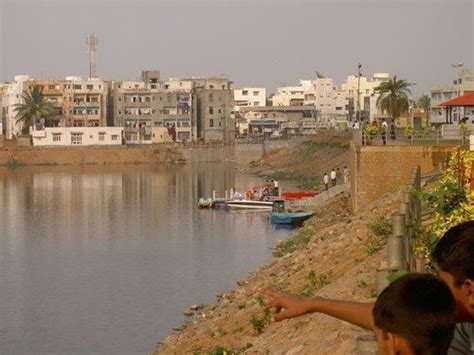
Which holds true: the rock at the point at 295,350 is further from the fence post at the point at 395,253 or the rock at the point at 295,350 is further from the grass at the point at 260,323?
the grass at the point at 260,323

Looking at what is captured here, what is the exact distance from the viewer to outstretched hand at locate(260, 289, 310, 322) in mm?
3863

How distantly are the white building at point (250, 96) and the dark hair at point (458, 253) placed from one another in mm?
134787

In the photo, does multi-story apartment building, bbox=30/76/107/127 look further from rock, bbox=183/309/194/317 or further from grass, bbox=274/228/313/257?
rock, bbox=183/309/194/317

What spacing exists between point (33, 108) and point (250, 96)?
41.0 m

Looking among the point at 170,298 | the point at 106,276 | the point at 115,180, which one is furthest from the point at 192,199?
the point at 170,298

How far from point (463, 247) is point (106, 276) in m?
29.1

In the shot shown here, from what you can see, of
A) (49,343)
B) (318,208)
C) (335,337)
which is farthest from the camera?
(318,208)

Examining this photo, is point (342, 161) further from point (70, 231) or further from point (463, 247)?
point (463, 247)

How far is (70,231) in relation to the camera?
46.3 m

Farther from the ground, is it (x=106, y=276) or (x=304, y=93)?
(x=304, y=93)

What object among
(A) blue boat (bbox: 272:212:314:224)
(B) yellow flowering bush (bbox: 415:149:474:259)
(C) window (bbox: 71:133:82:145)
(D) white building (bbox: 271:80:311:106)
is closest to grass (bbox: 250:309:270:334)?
(B) yellow flowering bush (bbox: 415:149:474:259)

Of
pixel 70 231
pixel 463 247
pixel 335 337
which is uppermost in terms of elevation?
pixel 463 247

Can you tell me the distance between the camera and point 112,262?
35.3 metres

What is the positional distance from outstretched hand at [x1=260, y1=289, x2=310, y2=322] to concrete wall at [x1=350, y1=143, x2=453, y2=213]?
22658 millimetres
